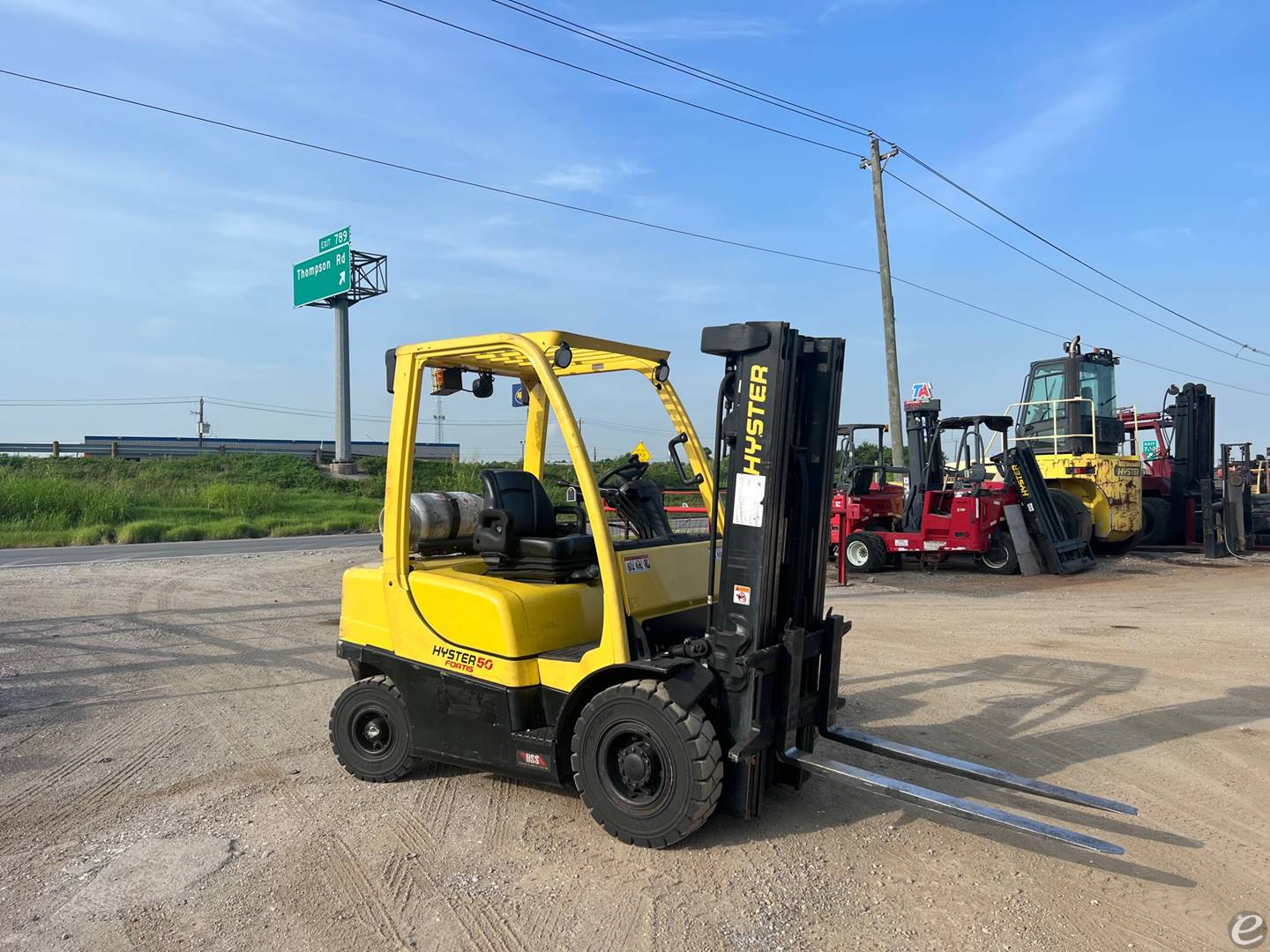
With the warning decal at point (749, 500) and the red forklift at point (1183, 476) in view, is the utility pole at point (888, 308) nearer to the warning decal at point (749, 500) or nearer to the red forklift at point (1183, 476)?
the red forklift at point (1183, 476)

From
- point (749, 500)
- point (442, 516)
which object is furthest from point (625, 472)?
point (749, 500)

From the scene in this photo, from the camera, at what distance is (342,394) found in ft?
131

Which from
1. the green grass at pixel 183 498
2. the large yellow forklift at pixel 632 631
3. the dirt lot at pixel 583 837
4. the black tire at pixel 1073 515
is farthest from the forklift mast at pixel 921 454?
the large yellow forklift at pixel 632 631

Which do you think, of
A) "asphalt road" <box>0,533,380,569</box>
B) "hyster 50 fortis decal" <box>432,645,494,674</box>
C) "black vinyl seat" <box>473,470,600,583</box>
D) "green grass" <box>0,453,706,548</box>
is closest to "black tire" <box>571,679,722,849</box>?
"hyster 50 fortis decal" <box>432,645,494,674</box>

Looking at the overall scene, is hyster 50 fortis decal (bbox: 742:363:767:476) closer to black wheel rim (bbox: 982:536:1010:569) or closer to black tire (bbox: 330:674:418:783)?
black tire (bbox: 330:674:418:783)

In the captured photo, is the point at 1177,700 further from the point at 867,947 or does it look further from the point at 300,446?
the point at 300,446

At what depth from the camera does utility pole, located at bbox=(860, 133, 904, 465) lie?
20125 mm

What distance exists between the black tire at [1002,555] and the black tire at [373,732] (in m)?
12.0

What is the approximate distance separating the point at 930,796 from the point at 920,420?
Answer: 12380 mm

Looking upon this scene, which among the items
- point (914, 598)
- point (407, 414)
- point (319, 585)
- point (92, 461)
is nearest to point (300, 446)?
point (92, 461)

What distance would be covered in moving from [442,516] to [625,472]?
1.07 metres

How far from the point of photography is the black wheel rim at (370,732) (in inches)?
195

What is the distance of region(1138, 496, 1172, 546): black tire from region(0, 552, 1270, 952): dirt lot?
1129 centimetres

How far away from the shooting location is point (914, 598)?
12.5 m
